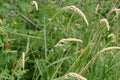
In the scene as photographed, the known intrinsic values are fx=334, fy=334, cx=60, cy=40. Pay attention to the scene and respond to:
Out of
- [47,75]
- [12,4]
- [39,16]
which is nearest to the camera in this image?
[47,75]

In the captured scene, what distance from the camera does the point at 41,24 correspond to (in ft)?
8.12

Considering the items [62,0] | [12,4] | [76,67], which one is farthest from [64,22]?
[76,67]

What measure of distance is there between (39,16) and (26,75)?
0.53 meters

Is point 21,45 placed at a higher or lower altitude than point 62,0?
lower

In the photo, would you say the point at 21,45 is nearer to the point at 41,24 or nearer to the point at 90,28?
the point at 41,24

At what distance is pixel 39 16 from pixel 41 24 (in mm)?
121

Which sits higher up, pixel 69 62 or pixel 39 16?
pixel 39 16

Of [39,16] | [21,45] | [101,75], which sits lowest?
[101,75]

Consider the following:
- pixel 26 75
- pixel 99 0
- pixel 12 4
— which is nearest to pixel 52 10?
pixel 12 4

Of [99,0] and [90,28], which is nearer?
[90,28]

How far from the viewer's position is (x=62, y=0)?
8.95ft

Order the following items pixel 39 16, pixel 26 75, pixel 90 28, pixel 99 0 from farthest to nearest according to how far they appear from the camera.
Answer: pixel 99 0
pixel 90 28
pixel 39 16
pixel 26 75

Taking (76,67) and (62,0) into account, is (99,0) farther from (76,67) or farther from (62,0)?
(76,67)

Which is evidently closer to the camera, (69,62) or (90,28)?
(69,62)
